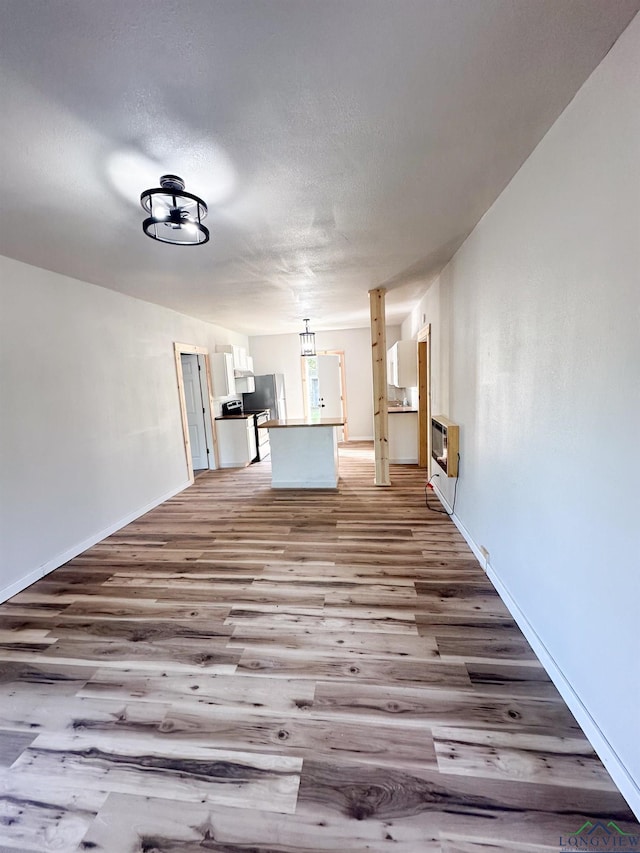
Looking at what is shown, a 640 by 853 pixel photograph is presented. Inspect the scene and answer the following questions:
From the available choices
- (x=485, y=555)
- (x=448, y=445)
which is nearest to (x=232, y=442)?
(x=448, y=445)

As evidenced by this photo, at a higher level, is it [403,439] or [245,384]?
[245,384]

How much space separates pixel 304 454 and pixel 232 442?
6.56 feet

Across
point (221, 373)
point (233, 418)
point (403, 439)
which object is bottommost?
point (403, 439)

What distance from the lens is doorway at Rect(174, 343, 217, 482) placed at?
5816 millimetres

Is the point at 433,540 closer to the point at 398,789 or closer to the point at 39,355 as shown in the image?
the point at 398,789

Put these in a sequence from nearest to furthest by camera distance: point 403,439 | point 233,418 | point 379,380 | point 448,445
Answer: point 448,445, point 379,380, point 403,439, point 233,418

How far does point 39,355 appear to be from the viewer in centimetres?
291

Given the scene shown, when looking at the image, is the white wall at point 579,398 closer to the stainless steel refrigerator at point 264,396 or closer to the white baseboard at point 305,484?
the white baseboard at point 305,484

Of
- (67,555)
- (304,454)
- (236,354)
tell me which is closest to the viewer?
(67,555)

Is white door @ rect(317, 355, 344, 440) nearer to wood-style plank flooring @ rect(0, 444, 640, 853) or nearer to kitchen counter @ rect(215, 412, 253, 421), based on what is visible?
kitchen counter @ rect(215, 412, 253, 421)

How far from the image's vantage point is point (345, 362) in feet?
26.2

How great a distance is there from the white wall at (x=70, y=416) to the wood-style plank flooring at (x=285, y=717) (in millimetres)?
518

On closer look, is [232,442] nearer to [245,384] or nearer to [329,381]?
[245,384]

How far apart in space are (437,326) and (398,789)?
13.1ft
